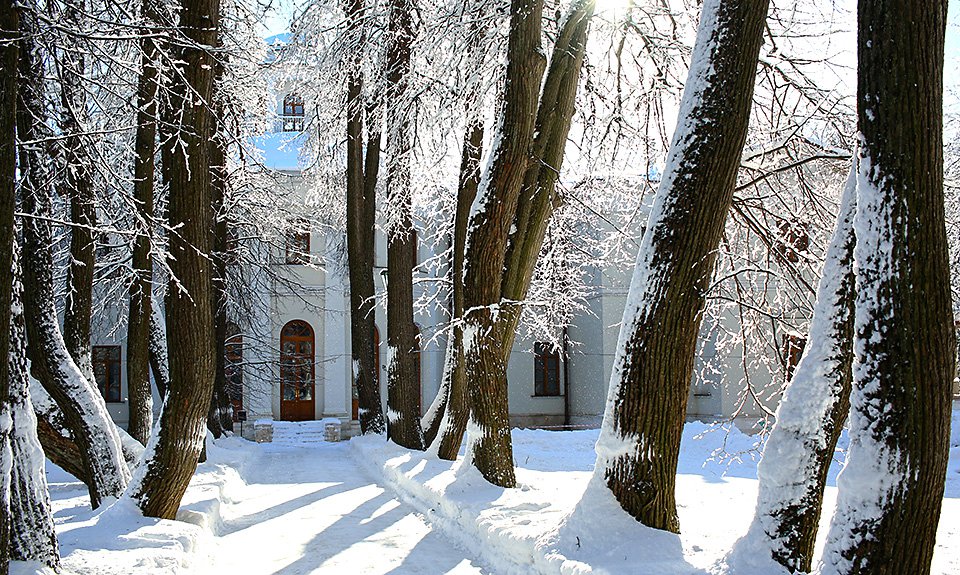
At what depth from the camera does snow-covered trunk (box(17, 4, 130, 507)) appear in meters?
6.92

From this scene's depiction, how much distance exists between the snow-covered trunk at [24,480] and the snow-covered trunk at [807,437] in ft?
13.7

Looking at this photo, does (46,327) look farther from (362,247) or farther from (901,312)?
(362,247)

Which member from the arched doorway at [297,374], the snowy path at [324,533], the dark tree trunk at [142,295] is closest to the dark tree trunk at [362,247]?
the snowy path at [324,533]

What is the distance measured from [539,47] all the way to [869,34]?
529 centimetres

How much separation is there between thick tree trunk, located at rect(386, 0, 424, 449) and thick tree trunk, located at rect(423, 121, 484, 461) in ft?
6.43

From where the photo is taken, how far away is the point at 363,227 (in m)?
18.0

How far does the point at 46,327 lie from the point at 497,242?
421 cm

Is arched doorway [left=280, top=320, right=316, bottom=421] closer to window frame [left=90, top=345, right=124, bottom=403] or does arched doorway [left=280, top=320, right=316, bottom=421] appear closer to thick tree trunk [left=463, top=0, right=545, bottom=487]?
window frame [left=90, top=345, right=124, bottom=403]

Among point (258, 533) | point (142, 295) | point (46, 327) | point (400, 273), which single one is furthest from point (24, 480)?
point (400, 273)

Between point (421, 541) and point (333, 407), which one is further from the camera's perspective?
point (333, 407)

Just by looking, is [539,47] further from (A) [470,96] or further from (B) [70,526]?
(B) [70,526]

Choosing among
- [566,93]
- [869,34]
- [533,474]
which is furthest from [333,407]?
[869,34]

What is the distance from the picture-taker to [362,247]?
1809cm

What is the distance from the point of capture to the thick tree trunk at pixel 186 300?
7.49 m
